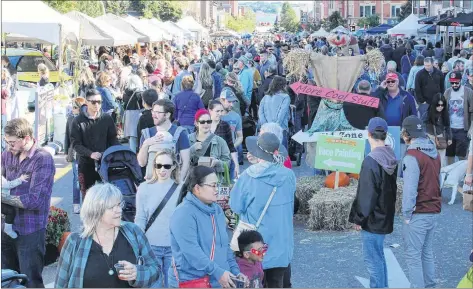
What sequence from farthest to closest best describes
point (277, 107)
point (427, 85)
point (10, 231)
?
point (427, 85), point (277, 107), point (10, 231)

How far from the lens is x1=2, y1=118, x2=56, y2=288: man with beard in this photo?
6.70 metres

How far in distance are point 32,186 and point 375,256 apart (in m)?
2.86

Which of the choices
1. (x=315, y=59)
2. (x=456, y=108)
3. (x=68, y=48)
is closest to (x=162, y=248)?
(x=315, y=59)

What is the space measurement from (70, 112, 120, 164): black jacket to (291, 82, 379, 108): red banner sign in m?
3.18

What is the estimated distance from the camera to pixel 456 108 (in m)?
13.8

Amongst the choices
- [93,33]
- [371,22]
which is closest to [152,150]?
[93,33]

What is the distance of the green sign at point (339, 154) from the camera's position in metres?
11.0

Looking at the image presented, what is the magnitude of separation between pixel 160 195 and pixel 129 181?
1902 mm

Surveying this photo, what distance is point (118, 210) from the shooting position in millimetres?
4832

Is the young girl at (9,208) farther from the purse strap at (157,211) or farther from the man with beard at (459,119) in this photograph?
the man with beard at (459,119)

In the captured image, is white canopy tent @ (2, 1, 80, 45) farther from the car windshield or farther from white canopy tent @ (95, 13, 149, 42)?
white canopy tent @ (95, 13, 149, 42)

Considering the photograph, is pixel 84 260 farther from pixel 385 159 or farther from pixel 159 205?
pixel 385 159

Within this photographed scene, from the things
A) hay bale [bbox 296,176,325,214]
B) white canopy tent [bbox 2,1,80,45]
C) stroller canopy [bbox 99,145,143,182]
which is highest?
white canopy tent [bbox 2,1,80,45]

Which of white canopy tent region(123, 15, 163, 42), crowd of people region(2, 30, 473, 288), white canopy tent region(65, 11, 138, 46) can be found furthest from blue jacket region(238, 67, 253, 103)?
white canopy tent region(123, 15, 163, 42)
